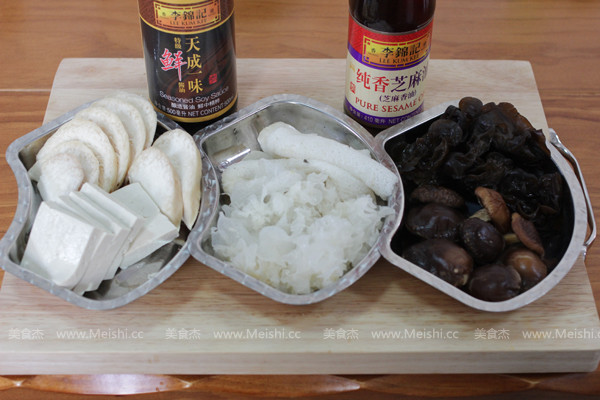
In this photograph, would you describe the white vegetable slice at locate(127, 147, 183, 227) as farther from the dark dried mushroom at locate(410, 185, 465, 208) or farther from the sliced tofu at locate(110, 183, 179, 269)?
the dark dried mushroom at locate(410, 185, 465, 208)

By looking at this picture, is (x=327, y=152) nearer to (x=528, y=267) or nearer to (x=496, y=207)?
(x=496, y=207)

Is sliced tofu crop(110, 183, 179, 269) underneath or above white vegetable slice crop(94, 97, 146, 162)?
underneath

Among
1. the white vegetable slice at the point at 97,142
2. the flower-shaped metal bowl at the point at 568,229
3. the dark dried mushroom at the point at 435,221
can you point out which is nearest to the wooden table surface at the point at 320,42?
the flower-shaped metal bowl at the point at 568,229

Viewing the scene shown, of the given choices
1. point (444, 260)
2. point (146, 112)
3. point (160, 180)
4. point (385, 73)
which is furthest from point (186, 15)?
point (444, 260)

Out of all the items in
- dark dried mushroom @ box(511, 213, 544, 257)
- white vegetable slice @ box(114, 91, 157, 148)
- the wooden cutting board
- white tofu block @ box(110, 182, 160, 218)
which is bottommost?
the wooden cutting board

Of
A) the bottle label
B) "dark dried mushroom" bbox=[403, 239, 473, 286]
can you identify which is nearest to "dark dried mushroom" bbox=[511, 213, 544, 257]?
"dark dried mushroom" bbox=[403, 239, 473, 286]

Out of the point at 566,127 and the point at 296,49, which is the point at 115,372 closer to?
the point at 296,49
